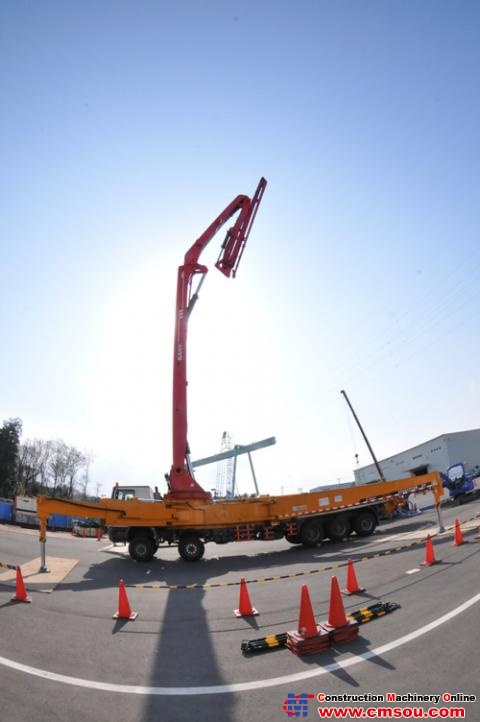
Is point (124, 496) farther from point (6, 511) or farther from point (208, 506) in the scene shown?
point (6, 511)

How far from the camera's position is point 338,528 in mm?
15938

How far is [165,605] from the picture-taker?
26.3 ft

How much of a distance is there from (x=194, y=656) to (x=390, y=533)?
13841mm

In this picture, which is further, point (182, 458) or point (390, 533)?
point (390, 533)

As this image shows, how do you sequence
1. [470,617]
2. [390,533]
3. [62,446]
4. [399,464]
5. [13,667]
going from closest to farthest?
[13,667]
[470,617]
[390,533]
[399,464]
[62,446]

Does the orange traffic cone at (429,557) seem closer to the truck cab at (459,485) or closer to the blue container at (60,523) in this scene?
the truck cab at (459,485)

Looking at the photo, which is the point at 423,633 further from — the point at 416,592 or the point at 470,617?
the point at 416,592

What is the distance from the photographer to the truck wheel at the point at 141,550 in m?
13.8

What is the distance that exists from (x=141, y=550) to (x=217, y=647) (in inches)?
361

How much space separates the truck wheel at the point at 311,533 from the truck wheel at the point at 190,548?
4030 millimetres

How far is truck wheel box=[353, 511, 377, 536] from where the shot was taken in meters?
16.4

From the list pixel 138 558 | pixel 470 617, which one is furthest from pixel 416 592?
pixel 138 558

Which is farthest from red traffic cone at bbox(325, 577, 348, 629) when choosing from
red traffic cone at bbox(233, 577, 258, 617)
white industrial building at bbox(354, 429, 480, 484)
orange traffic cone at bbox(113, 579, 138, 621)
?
white industrial building at bbox(354, 429, 480, 484)

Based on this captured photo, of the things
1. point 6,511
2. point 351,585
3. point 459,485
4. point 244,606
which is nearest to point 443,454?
point 459,485
